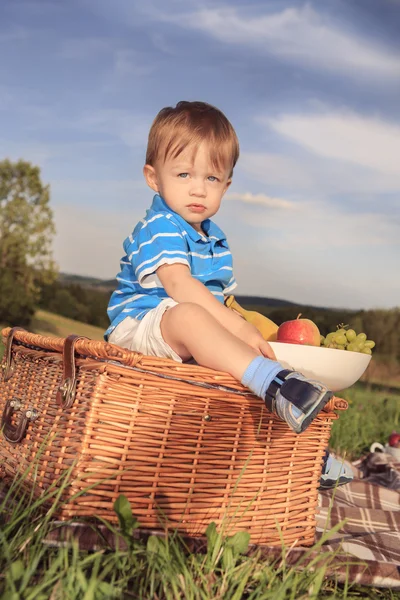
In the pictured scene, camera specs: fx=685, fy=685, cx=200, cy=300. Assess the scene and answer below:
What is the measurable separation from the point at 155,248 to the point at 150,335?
38cm

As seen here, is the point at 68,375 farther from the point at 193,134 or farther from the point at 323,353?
the point at 193,134

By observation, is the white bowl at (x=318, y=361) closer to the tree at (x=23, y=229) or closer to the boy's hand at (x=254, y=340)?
the boy's hand at (x=254, y=340)

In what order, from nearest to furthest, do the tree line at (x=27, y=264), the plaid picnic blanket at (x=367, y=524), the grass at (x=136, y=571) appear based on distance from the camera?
1. the grass at (x=136, y=571)
2. the plaid picnic blanket at (x=367, y=524)
3. the tree line at (x=27, y=264)

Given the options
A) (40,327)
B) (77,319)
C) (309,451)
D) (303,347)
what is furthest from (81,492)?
(40,327)

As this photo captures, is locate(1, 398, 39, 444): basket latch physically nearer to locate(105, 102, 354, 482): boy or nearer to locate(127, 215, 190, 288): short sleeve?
locate(105, 102, 354, 482): boy

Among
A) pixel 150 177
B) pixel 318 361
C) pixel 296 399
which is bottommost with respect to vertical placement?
pixel 296 399

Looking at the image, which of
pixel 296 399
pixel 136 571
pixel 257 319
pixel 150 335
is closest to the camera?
pixel 136 571

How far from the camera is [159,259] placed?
262 cm

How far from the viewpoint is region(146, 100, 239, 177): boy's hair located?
106 inches

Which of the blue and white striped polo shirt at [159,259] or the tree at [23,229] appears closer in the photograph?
the blue and white striped polo shirt at [159,259]

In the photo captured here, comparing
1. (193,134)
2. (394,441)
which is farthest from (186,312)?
(394,441)

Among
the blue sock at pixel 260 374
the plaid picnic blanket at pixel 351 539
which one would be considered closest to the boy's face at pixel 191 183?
the blue sock at pixel 260 374

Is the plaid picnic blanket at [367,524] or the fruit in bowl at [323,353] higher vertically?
the fruit in bowl at [323,353]

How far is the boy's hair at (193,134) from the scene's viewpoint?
2.70 m
